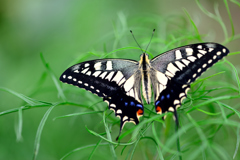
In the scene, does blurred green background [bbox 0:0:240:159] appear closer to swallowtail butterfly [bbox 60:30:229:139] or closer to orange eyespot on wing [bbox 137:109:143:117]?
swallowtail butterfly [bbox 60:30:229:139]

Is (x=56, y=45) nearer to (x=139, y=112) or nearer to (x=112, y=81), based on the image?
(x=112, y=81)

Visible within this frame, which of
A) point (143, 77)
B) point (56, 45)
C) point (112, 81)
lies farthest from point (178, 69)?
point (56, 45)

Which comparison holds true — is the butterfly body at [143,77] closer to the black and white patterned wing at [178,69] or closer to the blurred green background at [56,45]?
the black and white patterned wing at [178,69]

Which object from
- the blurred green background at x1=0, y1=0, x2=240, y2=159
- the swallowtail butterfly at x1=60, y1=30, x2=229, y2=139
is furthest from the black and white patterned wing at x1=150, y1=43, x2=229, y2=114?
the blurred green background at x1=0, y1=0, x2=240, y2=159

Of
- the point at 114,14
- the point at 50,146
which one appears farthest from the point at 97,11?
the point at 50,146

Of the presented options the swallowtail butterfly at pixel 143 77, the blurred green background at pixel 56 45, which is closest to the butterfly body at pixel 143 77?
the swallowtail butterfly at pixel 143 77

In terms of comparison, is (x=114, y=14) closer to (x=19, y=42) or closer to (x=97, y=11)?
(x=97, y=11)
